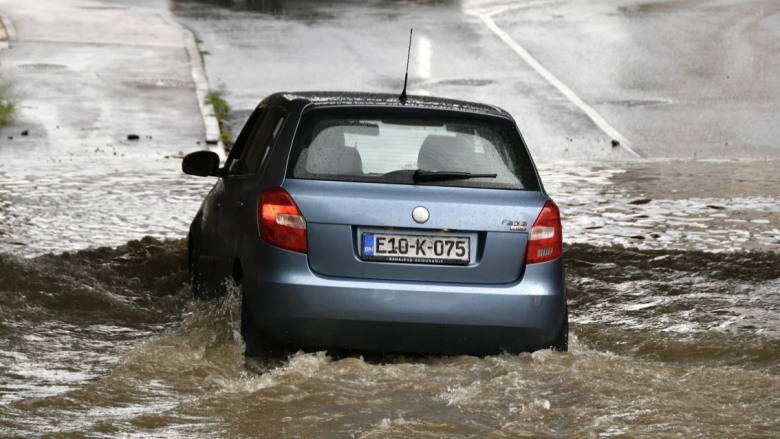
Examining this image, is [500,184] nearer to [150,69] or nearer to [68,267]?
[68,267]

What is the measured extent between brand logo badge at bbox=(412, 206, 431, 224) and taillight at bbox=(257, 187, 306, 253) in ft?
1.71

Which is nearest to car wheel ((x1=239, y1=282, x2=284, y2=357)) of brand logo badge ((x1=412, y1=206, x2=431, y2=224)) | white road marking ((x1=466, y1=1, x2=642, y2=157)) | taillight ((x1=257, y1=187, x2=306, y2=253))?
taillight ((x1=257, y1=187, x2=306, y2=253))

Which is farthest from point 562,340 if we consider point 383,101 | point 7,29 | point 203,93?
point 7,29

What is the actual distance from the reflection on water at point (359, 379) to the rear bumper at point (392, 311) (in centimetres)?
15

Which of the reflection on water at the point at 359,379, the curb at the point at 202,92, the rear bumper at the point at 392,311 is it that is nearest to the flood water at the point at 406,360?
the reflection on water at the point at 359,379

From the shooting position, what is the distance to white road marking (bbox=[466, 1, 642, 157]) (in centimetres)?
1788

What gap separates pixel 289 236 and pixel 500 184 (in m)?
1.07

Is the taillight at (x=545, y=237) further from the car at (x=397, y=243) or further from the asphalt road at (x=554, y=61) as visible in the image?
the asphalt road at (x=554, y=61)

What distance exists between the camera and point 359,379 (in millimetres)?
6641

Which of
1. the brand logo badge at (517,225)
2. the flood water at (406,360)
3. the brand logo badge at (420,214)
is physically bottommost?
the flood water at (406,360)

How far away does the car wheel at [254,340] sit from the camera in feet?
22.0

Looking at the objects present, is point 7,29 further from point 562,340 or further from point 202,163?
point 562,340

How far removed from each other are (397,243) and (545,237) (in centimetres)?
75

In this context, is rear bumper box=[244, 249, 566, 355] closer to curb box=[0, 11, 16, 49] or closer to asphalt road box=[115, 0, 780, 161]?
asphalt road box=[115, 0, 780, 161]
